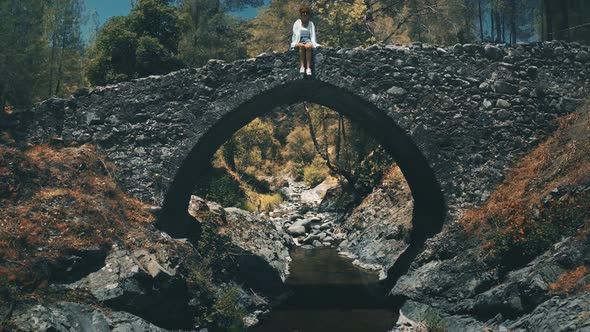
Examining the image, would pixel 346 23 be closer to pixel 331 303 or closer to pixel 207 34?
pixel 207 34

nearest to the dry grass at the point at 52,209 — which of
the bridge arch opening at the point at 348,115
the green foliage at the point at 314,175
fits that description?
the bridge arch opening at the point at 348,115

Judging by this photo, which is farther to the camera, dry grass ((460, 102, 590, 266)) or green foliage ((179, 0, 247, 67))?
green foliage ((179, 0, 247, 67))

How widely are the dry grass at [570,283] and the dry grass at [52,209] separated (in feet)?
34.3

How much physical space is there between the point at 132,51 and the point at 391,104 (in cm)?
1658

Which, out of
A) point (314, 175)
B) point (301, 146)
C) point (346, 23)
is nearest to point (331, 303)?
point (346, 23)

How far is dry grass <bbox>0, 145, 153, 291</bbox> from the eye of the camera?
1116 cm

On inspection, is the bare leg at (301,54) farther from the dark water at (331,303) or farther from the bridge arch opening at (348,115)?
the dark water at (331,303)

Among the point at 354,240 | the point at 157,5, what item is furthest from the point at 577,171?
the point at 157,5

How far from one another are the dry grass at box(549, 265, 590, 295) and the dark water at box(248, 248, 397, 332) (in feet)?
18.5

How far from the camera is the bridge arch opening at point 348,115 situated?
16234 millimetres

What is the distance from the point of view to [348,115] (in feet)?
61.9

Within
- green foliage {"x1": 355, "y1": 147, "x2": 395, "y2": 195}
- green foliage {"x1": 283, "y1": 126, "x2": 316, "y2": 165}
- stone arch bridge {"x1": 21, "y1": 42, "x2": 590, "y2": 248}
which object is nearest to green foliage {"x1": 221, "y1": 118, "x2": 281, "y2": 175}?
green foliage {"x1": 283, "y1": 126, "x2": 316, "y2": 165}

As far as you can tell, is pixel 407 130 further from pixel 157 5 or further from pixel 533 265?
pixel 157 5

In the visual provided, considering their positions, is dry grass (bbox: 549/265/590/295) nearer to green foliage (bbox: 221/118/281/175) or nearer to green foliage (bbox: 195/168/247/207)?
green foliage (bbox: 195/168/247/207)
